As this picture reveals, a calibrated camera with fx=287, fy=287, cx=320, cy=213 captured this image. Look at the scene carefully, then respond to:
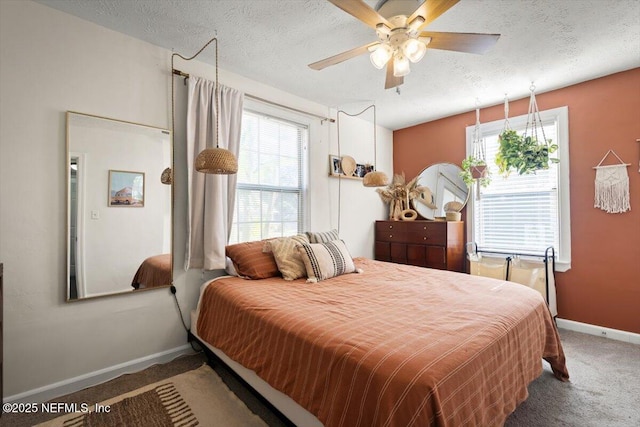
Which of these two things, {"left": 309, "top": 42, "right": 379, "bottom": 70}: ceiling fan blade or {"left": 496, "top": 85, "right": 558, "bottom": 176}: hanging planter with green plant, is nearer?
{"left": 309, "top": 42, "right": 379, "bottom": 70}: ceiling fan blade

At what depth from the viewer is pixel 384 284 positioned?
2.29m

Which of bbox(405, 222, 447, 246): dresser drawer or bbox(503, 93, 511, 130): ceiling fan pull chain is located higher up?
bbox(503, 93, 511, 130): ceiling fan pull chain

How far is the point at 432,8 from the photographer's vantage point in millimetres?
1472

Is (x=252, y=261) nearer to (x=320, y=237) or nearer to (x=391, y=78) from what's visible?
(x=320, y=237)

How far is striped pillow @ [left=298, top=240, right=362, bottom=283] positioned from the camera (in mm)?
2475

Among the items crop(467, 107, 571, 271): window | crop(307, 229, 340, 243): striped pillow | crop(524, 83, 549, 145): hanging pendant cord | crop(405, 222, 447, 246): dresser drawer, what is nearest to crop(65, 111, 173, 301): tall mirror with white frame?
crop(307, 229, 340, 243): striped pillow

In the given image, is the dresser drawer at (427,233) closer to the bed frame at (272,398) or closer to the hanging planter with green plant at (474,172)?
the hanging planter with green plant at (474,172)

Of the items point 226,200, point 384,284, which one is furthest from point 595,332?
point 226,200

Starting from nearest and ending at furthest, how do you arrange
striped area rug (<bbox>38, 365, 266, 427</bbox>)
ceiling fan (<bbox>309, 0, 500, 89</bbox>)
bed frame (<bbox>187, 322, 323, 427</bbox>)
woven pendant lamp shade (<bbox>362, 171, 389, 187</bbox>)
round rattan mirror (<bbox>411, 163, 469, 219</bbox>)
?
bed frame (<bbox>187, 322, 323, 427</bbox>), ceiling fan (<bbox>309, 0, 500, 89</bbox>), striped area rug (<bbox>38, 365, 266, 427</bbox>), woven pendant lamp shade (<bbox>362, 171, 389, 187</bbox>), round rattan mirror (<bbox>411, 163, 469, 219</bbox>)

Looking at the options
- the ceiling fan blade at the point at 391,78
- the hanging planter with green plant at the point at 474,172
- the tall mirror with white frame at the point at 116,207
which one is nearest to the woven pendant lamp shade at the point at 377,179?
the ceiling fan blade at the point at 391,78

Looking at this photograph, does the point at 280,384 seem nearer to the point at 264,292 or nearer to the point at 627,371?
the point at 264,292

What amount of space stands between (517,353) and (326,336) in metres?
1.05

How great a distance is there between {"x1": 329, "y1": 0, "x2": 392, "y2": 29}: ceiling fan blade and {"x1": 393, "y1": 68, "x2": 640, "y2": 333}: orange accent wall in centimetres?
270

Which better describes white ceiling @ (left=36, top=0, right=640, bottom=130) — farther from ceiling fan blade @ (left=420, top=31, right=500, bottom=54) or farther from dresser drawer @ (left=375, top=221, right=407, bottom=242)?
dresser drawer @ (left=375, top=221, right=407, bottom=242)
